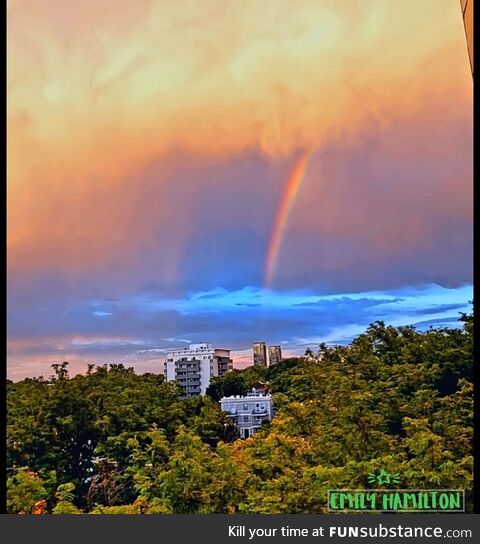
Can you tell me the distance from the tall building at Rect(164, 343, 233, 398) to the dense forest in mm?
80

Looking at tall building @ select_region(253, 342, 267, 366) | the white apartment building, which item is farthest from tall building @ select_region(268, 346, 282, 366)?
the white apartment building

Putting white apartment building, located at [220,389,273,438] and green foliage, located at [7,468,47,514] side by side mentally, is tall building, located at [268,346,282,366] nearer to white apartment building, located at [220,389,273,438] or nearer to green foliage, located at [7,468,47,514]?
white apartment building, located at [220,389,273,438]

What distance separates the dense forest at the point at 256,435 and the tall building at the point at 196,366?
0.26ft

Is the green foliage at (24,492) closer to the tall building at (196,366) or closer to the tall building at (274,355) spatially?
the tall building at (196,366)

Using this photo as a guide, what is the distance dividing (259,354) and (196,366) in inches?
20.1

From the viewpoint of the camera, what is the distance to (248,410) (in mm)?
5160

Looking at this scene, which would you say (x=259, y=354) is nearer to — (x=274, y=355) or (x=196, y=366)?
(x=274, y=355)

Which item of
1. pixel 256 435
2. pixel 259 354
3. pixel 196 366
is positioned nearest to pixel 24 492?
pixel 196 366

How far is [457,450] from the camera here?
4691mm

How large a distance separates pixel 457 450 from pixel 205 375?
1.95m

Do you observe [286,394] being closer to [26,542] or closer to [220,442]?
[220,442]

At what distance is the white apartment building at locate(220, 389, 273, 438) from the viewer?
16.6 feet

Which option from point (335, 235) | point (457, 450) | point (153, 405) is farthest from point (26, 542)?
point (335, 235)
